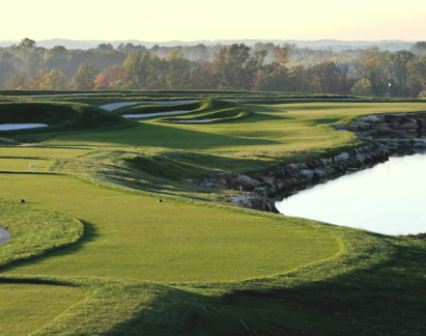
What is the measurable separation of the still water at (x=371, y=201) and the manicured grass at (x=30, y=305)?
1475 cm

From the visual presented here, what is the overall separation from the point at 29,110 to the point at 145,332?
42445 mm

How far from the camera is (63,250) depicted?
49.9ft

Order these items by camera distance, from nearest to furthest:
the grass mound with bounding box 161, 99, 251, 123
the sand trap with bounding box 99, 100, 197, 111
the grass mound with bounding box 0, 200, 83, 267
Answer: the grass mound with bounding box 0, 200, 83, 267 < the grass mound with bounding box 161, 99, 251, 123 < the sand trap with bounding box 99, 100, 197, 111

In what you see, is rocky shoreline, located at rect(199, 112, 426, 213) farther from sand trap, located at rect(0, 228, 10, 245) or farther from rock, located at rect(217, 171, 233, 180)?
sand trap, located at rect(0, 228, 10, 245)

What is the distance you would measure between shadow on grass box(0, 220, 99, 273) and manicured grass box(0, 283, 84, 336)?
1.34 metres

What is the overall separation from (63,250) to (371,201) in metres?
19.1

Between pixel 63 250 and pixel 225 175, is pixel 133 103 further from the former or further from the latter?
pixel 63 250

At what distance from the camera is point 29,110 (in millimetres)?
52062

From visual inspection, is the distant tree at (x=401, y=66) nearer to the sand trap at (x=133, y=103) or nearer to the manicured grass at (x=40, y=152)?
the sand trap at (x=133, y=103)

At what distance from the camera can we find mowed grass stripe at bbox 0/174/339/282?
13.9 metres

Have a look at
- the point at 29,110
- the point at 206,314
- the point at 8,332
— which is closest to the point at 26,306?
the point at 8,332

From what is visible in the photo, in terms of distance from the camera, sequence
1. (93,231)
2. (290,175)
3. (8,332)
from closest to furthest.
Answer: (8,332), (93,231), (290,175)

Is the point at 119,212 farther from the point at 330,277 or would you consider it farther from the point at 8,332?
the point at 8,332

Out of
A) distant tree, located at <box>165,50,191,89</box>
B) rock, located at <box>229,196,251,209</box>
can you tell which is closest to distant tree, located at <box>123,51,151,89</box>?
distant tree, located at <box>165,50,191,89</box>
